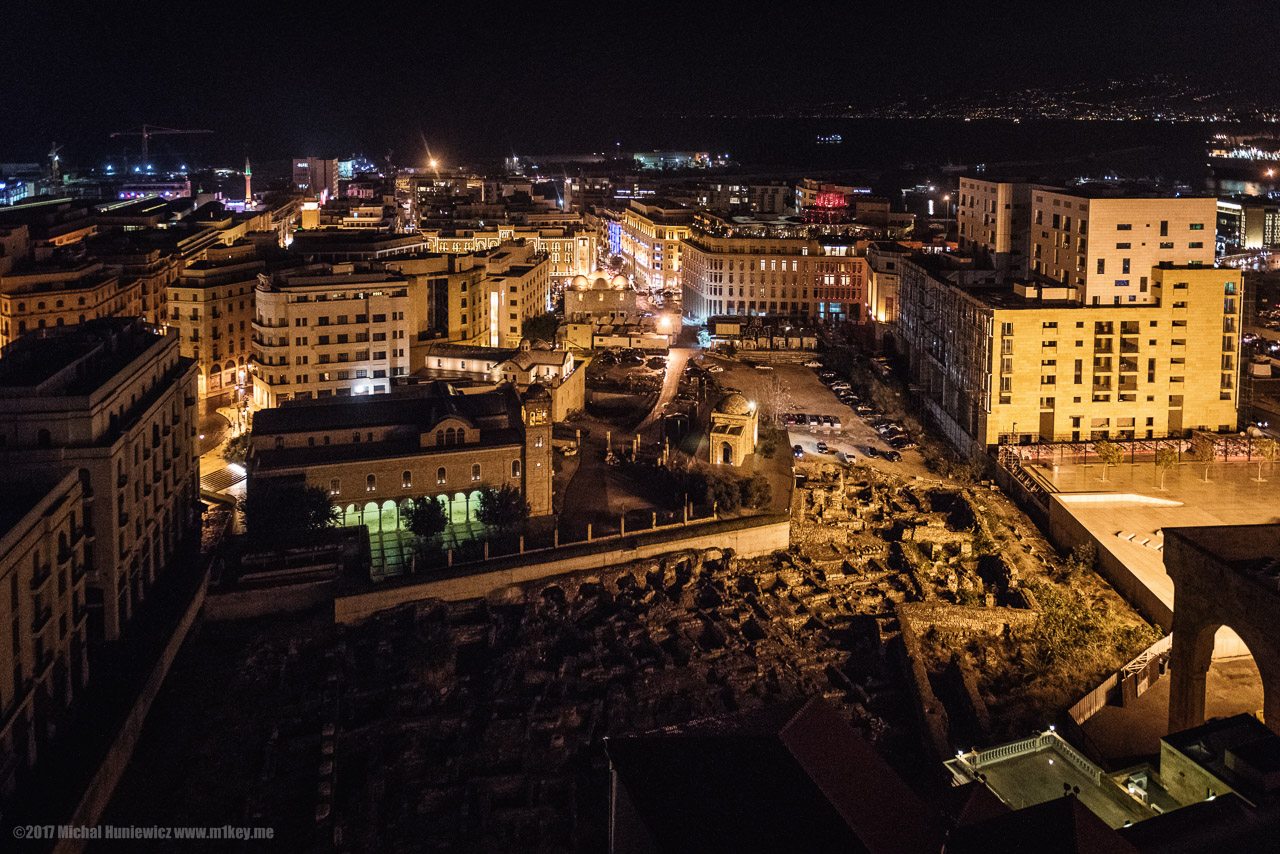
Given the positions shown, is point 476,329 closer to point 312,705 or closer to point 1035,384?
point 1035,384

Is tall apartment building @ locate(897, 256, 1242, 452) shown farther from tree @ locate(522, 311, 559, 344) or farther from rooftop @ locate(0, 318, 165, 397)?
rooftop @ locate(0, 318, 165, 397)

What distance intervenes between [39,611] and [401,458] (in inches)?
372

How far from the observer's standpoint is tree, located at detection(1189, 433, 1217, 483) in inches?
1120

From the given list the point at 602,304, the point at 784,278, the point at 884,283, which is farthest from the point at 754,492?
the point at 784,278

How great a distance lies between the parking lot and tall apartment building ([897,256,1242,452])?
288cm

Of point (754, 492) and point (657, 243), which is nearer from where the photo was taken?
point (754, 492)

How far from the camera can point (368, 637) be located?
782 inches

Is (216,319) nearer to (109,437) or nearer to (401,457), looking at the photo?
(401,457)

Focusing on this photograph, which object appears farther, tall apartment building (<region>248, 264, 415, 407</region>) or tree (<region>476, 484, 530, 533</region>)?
tall apartment building (<region>248, 264, 415, 407</region>)

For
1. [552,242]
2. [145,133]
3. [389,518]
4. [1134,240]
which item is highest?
[145,133]

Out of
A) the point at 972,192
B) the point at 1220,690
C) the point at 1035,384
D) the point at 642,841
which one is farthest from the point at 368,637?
the point at 972,192

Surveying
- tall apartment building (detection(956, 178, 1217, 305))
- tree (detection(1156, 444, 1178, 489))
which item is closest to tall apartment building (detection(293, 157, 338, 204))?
tall apartment building (detection(956, 178, 1217, 305))

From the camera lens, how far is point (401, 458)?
23.5 meters

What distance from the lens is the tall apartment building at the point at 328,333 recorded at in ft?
104
